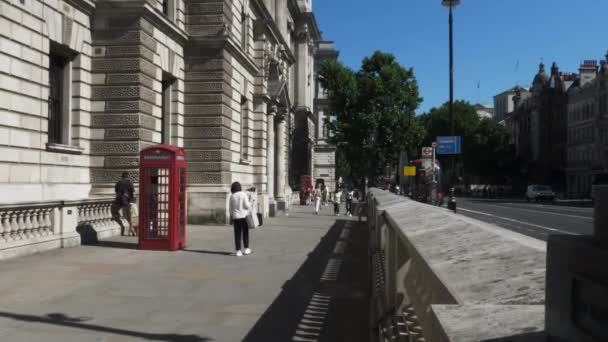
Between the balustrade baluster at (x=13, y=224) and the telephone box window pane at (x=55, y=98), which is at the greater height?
the telephone box window pane at (x=55, y=98)

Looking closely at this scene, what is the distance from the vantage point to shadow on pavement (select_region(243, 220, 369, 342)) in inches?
251

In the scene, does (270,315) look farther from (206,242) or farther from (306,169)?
(306,169)

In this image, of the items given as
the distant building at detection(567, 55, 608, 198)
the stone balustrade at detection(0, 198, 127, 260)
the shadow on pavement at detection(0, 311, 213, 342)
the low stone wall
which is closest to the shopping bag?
the stone balustrade at detection(0, 198, 127, 260)

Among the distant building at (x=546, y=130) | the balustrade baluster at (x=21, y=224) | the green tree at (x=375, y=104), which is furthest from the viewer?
the distant building at (x=546, y=130)

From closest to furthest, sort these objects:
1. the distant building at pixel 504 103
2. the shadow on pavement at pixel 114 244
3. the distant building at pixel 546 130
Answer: the shadow on pavement at pixel 114 244, the distant building at pixel 546 130, the distant building at pixel 504 103

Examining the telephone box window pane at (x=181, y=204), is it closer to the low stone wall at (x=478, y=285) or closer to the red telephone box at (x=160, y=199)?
the red telephone box at (x=160, y=199)

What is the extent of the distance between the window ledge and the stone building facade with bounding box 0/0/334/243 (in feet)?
0.13

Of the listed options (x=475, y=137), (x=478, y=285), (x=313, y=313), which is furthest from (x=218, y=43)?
(x=475, y=137)

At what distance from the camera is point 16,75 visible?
12.9 meters

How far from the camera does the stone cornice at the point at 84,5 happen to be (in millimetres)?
15703

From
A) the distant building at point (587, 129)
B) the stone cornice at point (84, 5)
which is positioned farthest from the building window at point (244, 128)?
the distant building at point (587, 129)

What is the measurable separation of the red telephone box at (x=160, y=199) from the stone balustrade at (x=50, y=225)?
156cm

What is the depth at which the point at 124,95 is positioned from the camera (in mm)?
17141

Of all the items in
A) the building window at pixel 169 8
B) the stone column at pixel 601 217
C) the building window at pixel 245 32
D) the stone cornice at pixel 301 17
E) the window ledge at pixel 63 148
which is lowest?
the stone column at pixel 601 217
